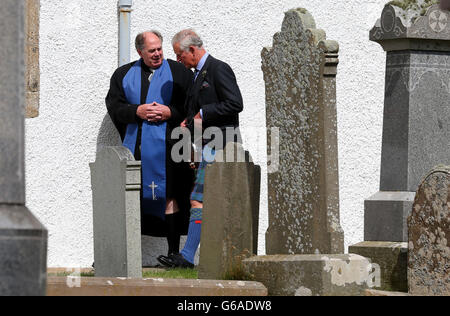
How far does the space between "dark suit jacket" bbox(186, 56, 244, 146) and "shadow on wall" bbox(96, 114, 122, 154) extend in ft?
3.70

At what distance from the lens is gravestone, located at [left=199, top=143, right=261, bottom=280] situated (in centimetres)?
826

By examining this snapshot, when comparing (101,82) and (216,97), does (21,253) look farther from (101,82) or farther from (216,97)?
(101,82)

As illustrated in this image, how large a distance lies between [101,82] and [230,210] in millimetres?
2515

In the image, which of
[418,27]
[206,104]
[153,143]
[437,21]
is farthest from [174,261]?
[437,21]

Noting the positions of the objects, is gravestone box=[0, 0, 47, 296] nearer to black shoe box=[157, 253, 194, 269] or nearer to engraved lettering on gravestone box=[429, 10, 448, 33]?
engraved lettering on gravestone box=[429, 10, 448, 33]

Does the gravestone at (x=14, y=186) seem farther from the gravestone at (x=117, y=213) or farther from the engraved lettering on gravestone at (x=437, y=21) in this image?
the engraved lettering on gravestone at (x=437, y=21)

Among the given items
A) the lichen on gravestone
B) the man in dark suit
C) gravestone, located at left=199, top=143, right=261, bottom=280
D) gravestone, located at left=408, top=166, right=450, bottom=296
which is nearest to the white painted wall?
the man in dark suit

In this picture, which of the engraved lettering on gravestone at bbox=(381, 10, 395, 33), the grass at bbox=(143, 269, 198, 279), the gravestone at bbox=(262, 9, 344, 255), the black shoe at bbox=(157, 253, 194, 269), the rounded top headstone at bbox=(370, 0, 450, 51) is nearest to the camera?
the gravestone at bbox=(262, 9, 344, 255)

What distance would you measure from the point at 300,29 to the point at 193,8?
273 cm

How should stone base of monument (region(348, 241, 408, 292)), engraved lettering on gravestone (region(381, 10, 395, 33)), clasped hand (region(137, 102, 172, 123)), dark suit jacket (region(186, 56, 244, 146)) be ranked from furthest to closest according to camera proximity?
clasped hand (region(137, 102, 172, 123))
dark suit jacket (region(186, 56, 244, 146))
engraved lettering on gravestone (region(381, 10, 395, 33))
stone base of monument (region(348, 241, 408, 292))

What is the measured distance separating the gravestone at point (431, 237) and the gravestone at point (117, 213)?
197cm

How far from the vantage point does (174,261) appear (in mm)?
9703

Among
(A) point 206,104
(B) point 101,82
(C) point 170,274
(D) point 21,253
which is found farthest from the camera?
(B) point 101,82

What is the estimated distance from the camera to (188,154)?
977 cm
